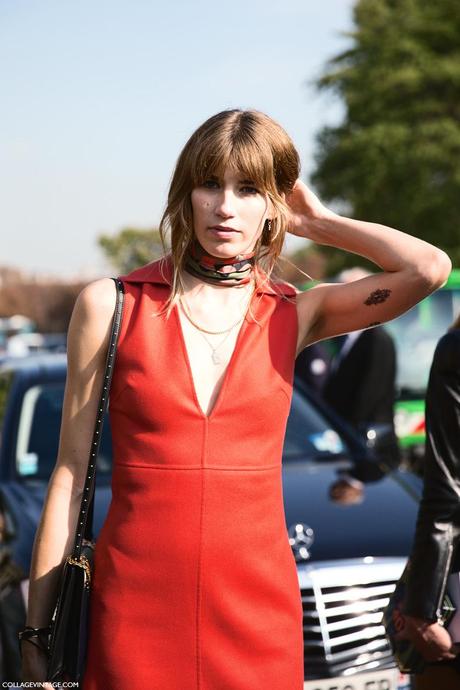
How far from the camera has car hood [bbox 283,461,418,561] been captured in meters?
4.41

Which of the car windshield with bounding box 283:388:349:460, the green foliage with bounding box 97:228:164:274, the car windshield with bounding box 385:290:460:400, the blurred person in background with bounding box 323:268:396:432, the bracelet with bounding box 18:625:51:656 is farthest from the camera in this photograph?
the car windshield with bounding box 385:290:460:400

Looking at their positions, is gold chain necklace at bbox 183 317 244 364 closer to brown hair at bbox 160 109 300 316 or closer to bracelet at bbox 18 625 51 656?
brown hair at bbox 160 109 300 316

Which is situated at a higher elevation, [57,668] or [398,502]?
[398,502]

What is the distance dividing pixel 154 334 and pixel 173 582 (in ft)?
1.70

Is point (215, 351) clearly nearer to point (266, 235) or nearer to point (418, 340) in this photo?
point (266, 235)

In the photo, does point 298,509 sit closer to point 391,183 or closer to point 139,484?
point 139,484

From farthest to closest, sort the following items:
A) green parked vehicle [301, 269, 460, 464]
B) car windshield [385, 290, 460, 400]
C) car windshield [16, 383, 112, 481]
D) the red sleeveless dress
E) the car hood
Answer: car windshield [385, 290, 460, 400] < green parked vehicle [301, 269, 460, 464] < car windshield [16, 383, 112, 481] < the car hood < the red sleeveless dress

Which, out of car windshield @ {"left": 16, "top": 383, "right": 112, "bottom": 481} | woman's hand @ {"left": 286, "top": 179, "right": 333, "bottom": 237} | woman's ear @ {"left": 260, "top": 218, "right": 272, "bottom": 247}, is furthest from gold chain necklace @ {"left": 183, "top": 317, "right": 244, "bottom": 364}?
car windshield @ {"left": 16, "top": 383, "right": 112, "bottom": 481}

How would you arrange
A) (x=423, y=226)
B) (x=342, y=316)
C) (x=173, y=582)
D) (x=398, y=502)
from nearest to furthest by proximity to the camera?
(x=173, y=582), (x=342, y=316), (x=398, y=502), (x=423, y=226)

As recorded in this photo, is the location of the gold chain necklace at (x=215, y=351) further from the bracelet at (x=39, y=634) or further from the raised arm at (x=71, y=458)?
the bracelet at (x=39, y=634)

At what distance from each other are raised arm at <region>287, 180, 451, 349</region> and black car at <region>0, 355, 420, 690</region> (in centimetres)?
170

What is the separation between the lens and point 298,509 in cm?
461

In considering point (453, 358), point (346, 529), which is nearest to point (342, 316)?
point (453, 358)

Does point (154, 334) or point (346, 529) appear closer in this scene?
point (154, 334)
